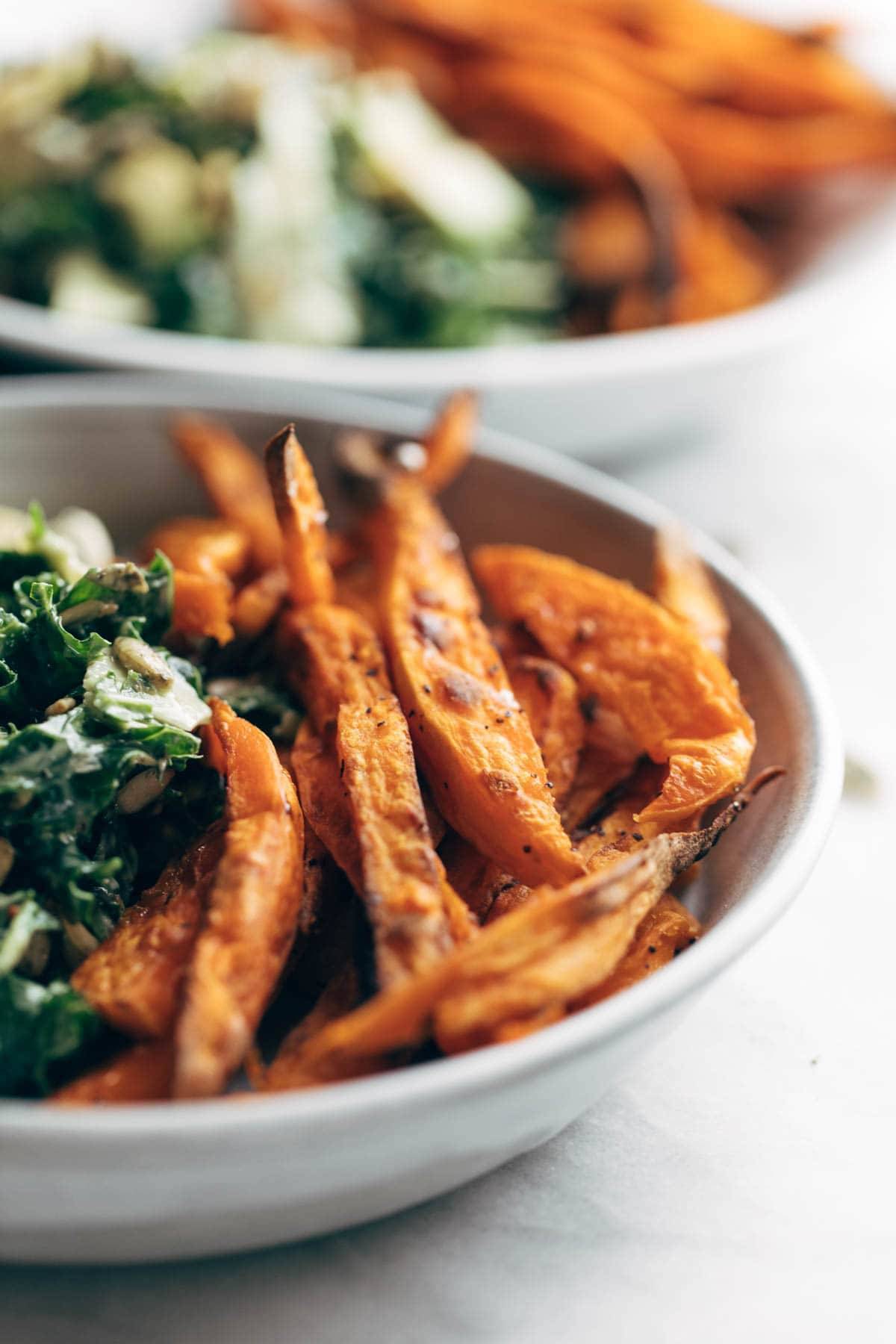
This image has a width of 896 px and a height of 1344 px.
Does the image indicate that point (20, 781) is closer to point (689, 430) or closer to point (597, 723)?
point (597, 723)

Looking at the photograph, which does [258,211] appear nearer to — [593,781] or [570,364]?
[570,364]

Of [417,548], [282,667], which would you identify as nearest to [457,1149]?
[282,667]

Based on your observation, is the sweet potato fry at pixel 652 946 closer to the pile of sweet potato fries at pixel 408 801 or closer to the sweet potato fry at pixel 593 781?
the pile of sweet potato fries at pixel 408 801

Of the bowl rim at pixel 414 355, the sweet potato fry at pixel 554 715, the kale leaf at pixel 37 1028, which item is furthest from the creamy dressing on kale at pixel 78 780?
the bowl rim at pixel 414 355

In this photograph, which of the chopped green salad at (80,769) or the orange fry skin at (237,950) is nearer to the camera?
the orange fry skin at (237,950)

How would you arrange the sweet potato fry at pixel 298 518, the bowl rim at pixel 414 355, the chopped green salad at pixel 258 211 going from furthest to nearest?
Answer: the chopped green salad at pixel 258 211 → the bowl rim at pixel 414 355 → the sweet potato fry at pixel 298 518

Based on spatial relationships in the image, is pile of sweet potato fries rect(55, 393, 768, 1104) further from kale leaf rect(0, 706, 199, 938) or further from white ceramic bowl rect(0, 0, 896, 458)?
white ceramic bowl rect(0, 0, 896, 458)

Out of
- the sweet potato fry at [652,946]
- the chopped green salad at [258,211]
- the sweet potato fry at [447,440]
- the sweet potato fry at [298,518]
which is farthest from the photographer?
the chopped green salad at [258,211]
